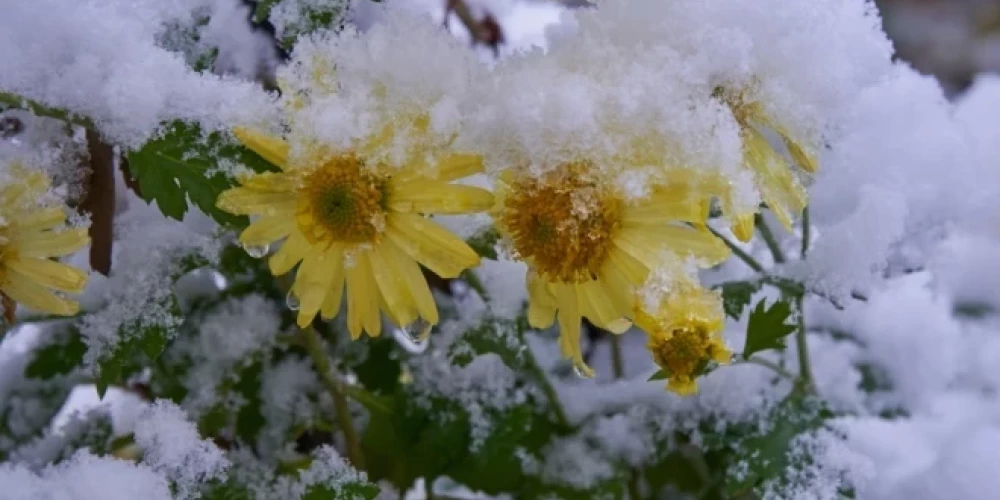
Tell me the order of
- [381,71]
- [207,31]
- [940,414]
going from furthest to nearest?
[940,414], [207,31], [381,71]

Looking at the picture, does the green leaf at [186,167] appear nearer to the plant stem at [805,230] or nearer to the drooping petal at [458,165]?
the drooping petal at [458,165]

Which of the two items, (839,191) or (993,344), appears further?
(993,344)

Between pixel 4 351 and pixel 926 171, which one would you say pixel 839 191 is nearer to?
pixel 926 171

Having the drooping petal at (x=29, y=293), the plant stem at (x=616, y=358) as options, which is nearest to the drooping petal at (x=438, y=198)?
the drooping petal at (x=29, y=293)

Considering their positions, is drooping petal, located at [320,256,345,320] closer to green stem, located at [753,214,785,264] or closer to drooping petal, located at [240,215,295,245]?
drooping petal, located at [240,215,295,245]

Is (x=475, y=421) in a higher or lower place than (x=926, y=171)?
lower

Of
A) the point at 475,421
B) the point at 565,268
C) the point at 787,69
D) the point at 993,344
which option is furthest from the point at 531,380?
the point at 993,344

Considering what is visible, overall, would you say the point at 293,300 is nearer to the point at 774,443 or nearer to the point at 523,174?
the point at 523,174

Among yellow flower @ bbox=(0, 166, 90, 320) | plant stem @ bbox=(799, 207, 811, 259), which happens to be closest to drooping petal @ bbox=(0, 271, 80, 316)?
yellow flower @ bbox=(0, 166, 90, 320)
